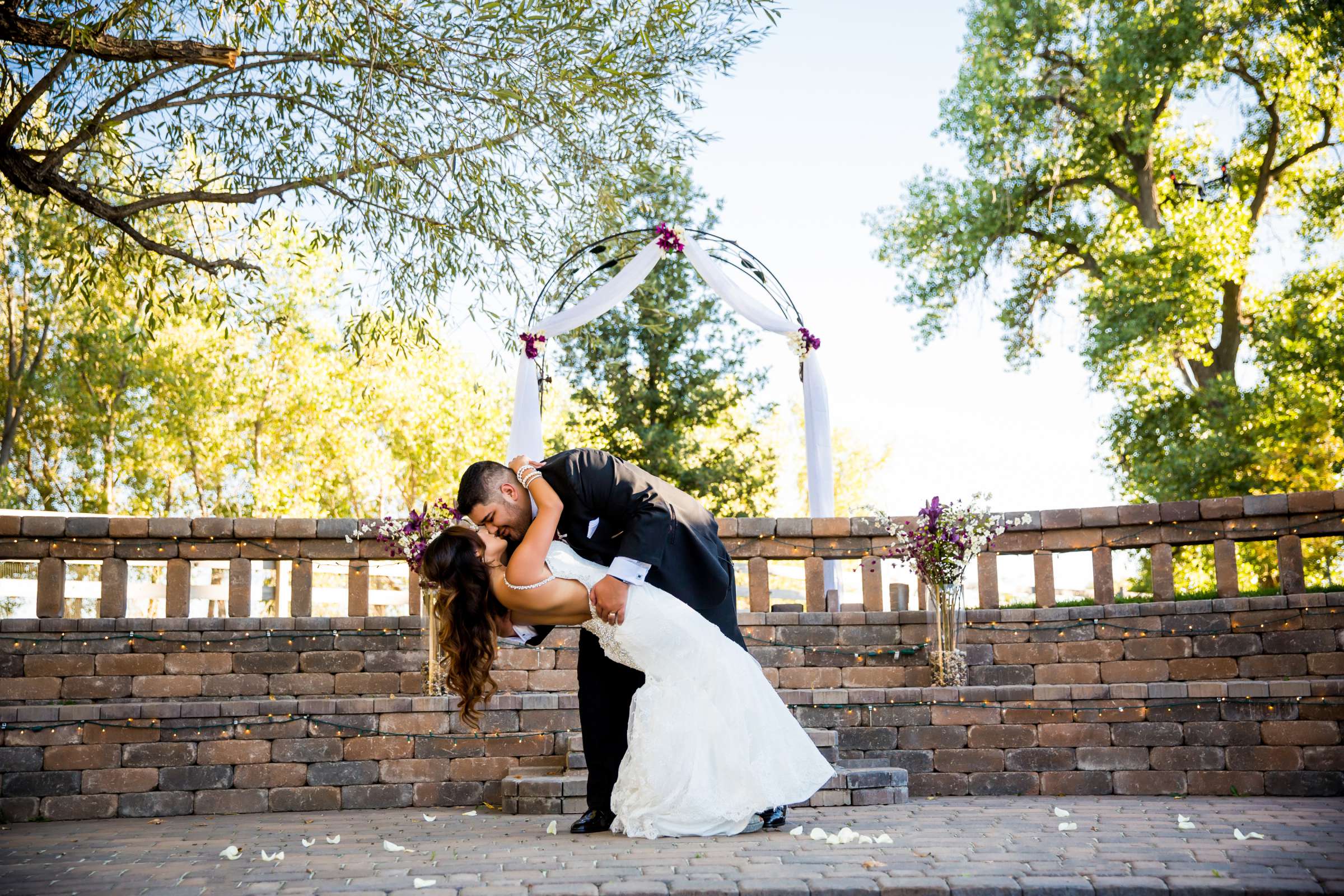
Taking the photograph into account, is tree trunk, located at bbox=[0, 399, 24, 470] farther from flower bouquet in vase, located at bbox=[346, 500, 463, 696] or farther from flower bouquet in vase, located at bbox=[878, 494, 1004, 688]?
flower bouquet in vase, located at bbox=[878, 494, 1004, 688]

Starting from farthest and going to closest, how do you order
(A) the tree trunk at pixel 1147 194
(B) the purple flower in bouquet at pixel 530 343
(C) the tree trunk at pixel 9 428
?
(C) the tree trunk at pixel 9 428
(A) the tree trunk at pixel 1147 194
(B) the purple flower in bouquet at pixel 530 343

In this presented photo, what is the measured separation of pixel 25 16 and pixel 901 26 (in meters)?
20.3

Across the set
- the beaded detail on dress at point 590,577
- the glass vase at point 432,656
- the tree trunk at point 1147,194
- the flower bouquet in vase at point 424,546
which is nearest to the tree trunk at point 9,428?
the flower bouquet in vase at point 424,546

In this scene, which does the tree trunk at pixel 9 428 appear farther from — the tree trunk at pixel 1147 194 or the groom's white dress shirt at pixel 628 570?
the tree trunk at pixel 1147 194

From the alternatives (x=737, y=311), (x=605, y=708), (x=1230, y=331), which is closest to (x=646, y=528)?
(x=605, y=708)

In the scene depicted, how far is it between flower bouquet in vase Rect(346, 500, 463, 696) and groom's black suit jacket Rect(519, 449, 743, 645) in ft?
7.89

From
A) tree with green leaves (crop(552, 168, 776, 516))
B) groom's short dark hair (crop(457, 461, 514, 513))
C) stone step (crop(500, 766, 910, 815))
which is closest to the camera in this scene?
groom's short dark hair (crop(457, 461, 514, 513))

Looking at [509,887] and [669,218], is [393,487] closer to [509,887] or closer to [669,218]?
[669,218]

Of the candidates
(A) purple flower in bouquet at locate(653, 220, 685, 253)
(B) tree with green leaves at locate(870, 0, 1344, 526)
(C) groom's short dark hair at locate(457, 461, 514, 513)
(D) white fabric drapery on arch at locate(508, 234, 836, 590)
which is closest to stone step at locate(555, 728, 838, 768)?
(C) groom's short dark hair at locate(457, 461, 514, 513)

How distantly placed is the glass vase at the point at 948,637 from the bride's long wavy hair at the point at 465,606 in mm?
3448

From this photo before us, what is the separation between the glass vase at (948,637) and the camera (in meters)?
6.67

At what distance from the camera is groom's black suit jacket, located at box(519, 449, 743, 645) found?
4074mm

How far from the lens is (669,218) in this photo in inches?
705

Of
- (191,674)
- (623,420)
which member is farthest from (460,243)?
(623,420)
